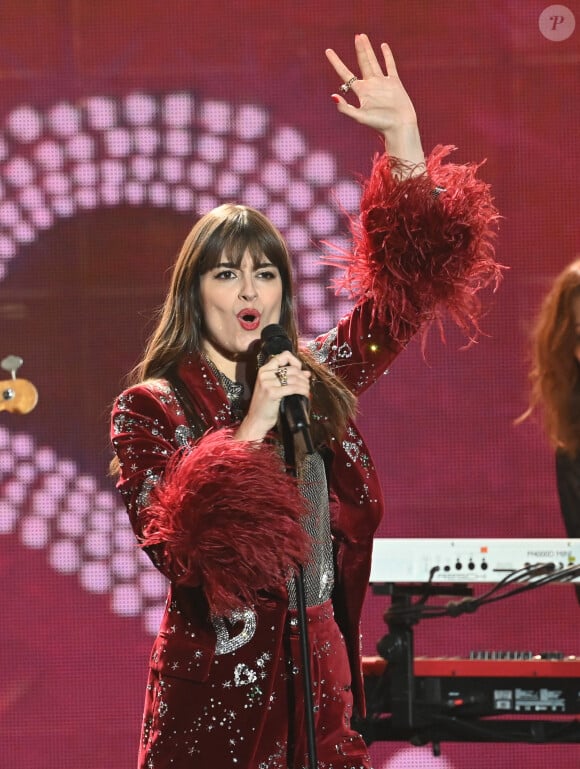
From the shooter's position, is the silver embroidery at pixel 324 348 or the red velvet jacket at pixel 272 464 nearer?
the red velvet jacket at pixel 272 464

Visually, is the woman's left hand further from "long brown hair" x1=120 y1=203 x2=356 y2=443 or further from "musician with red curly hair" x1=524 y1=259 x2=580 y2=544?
"musician with red curly hair" x1=524 y1=259 x2=580 y2=544

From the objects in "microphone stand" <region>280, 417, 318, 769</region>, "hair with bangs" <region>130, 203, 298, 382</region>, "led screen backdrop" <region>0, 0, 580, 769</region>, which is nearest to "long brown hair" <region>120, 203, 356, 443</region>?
"hair with bangs" <region>130, 203, 298, 382</region>

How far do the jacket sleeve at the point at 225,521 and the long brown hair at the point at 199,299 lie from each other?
0.30 m

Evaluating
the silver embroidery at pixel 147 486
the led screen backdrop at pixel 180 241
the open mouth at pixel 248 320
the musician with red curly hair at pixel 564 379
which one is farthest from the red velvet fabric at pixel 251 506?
the led screen backdrop at pixel 180 241

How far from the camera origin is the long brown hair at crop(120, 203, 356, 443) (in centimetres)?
214

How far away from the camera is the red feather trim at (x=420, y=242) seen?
7.26ft

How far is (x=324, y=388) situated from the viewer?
84.5 inches

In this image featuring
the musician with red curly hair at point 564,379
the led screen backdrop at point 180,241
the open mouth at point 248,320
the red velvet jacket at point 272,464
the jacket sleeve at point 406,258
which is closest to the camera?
the red velvet jacket at point 272,464

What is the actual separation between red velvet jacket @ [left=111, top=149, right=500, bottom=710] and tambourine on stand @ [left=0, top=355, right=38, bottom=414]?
1.67 m

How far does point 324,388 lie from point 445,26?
1.99 metres

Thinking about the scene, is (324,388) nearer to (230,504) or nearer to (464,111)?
(230,504)

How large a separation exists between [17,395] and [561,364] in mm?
1725

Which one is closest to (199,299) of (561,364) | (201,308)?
(201,308)

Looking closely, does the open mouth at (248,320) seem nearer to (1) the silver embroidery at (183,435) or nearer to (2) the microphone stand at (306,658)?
(1) the silver embroidery at (183,435)
